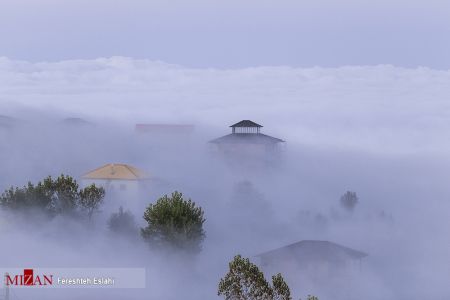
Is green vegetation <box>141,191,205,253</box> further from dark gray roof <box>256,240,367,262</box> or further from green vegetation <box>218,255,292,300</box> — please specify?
green vegetation <box>218,255,292,300</box>

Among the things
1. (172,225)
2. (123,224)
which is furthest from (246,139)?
(172,225)

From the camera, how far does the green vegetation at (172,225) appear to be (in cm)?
8819

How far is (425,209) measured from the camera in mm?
158875

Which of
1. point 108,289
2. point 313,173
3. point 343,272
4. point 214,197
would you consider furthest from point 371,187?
point 108,289

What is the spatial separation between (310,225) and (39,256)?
5108 centimetres

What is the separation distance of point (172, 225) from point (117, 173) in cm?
4371

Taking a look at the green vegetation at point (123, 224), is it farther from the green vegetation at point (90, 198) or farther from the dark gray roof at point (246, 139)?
the dark gray roof at point (246, 139)

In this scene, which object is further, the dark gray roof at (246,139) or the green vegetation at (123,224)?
the dark gray roof at (246,139)

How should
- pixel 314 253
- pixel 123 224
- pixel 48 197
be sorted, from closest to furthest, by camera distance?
pixel 314 253 → pixel 48 197 → pixel 123 224

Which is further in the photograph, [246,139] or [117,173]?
[246,139]

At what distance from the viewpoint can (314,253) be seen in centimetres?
8662

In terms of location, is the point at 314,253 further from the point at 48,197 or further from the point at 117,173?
the point at 117,173

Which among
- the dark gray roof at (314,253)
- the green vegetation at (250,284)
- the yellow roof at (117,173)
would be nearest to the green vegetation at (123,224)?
the yellow roof at (117,173)

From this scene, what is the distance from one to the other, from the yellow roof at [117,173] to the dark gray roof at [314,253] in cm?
4595
